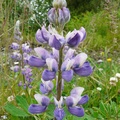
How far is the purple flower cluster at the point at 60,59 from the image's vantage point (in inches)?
50.8

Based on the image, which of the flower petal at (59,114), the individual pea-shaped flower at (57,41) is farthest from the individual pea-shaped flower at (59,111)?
the individual pea-shaped flower at (57,41)

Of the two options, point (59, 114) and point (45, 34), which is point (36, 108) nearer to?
point (59, 114)

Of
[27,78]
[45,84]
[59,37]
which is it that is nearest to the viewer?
[59,37]

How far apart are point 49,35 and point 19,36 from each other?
1458mm

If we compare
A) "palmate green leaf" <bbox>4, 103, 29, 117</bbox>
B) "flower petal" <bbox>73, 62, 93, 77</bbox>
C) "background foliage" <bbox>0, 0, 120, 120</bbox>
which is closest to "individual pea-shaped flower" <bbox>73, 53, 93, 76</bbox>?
"flower petal" <bbox>73, 62, 93, 77</bbox>

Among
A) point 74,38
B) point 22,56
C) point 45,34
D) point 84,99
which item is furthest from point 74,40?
point 22,56

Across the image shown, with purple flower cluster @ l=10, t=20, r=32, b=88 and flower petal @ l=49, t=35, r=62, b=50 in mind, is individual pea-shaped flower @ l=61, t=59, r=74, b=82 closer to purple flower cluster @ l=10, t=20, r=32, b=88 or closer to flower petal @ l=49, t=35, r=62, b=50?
flower petal @ l=49, t=35, r=62, b=50

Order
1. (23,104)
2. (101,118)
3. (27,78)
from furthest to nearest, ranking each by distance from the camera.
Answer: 1. (27,78)
2. (101,118)
3. (23,104)

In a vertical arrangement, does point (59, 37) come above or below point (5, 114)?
above

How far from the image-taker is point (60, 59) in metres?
1.34

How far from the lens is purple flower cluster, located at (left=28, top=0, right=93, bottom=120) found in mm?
1290

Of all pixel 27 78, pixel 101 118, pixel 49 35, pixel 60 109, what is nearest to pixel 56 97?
pixel 60 109

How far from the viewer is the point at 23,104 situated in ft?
5.56

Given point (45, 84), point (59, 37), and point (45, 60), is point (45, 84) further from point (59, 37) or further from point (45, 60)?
point (59, 37)
